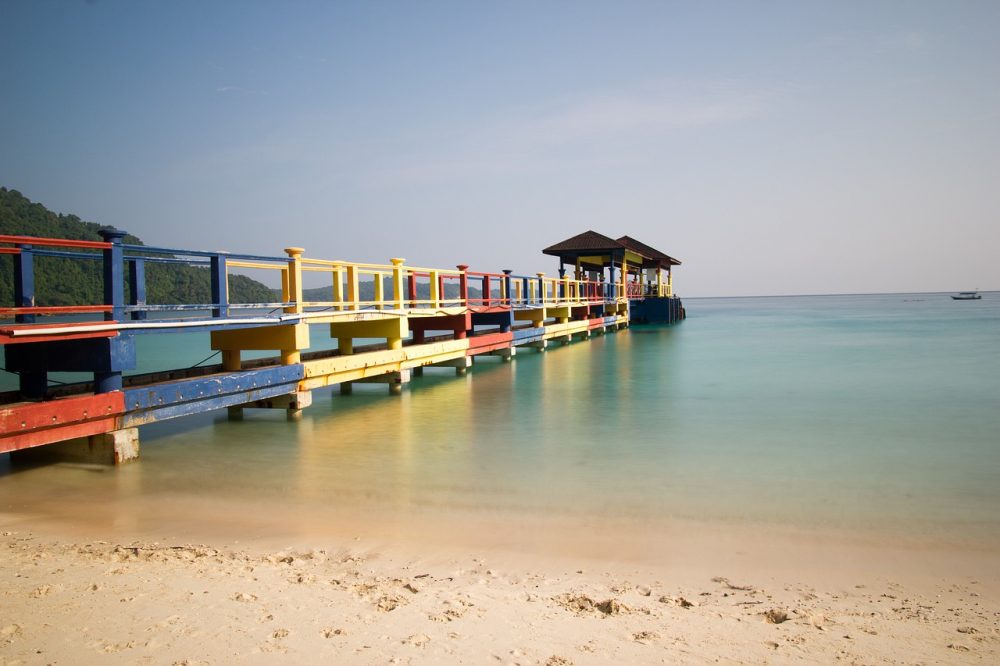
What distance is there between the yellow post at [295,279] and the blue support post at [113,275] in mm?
2667

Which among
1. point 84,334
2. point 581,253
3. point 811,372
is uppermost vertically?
point 581,253

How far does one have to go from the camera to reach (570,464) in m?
6.54

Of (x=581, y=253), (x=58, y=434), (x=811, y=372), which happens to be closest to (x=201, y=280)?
(x=581, y=253)

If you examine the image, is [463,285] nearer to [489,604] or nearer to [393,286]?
[393,286]

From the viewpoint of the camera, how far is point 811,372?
51.3ft

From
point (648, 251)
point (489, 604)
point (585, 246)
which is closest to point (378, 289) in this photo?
point (489, 604)

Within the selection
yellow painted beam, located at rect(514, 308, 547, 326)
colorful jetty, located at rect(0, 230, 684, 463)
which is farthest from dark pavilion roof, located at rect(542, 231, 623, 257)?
colorful jetty, located at rect(0, 230, 684, 463)

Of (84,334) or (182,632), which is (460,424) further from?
(182,632)

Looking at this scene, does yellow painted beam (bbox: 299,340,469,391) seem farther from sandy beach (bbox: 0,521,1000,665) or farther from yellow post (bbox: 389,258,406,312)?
sandy beach (bbox: 0,521,1000,665)

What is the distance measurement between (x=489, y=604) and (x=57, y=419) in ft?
14.0

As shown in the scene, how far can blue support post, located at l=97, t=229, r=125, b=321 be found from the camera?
5.90 metres

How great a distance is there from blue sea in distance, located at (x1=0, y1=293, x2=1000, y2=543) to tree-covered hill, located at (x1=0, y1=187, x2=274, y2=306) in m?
24.8

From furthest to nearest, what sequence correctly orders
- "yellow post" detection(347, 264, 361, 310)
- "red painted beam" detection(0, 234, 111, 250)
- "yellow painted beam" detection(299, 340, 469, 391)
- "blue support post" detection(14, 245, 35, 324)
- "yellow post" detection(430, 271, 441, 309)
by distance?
"yellow post" detection(430, 271, 441, 309) → "yellow post" detection(347, 264, 361, 310) → "yellow painted beam" detection(299, 340, 469, 391) → "blue support post" detection(14, 245, 35, 324) → "red painted beam" detection(0, 234, 111, 250)

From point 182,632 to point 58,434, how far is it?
12.0 ft
